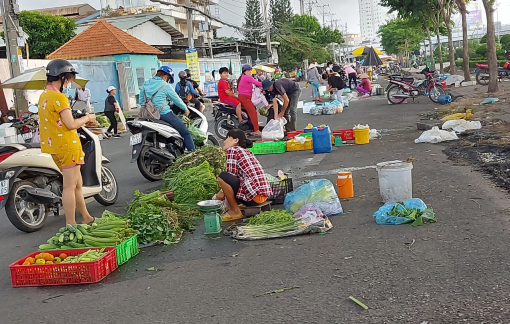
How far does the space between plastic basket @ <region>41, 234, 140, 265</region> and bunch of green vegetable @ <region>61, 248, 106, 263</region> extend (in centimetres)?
17

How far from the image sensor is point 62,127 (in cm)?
629

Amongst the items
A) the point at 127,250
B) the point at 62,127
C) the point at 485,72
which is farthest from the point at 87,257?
the point at 485,72

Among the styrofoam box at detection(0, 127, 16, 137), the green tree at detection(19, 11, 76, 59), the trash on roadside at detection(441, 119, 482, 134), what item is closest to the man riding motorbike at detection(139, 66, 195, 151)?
the trash on roadside at detection(441, 119, 482, 134)

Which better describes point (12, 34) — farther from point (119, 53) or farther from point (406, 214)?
point (406, 214)

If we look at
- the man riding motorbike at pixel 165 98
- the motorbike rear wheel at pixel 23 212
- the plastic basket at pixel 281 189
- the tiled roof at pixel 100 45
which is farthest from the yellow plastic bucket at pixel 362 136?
the tiled roof at pixel 100 45

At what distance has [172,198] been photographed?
7.38 metres

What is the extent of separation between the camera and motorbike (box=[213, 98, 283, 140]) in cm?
1448

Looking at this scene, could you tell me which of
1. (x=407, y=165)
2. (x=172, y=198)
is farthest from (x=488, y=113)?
(x=172, y=198)

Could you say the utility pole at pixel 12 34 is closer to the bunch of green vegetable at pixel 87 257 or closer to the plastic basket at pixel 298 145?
the plastic basket at pixel 298 145

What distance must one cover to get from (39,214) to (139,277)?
282 cm

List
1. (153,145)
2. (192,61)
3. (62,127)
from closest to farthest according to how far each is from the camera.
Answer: (62,127) → (153,145) → (192,61)

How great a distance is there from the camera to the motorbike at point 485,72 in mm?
25867

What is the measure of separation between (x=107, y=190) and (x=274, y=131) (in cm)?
589

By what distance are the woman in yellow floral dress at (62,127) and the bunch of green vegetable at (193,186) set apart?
4.72 ft
